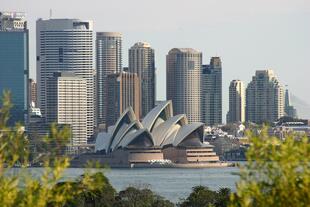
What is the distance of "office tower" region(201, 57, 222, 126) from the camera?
488 ft

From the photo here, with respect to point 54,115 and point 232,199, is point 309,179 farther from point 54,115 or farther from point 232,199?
point 54,115

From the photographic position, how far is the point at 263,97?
506 ft

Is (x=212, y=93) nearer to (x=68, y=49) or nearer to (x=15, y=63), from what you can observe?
(x=68, y=49)

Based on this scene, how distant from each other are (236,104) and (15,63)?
1315 inches

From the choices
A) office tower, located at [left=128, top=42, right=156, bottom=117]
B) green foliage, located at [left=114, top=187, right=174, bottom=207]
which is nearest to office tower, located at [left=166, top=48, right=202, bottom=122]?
office tower, located at [left=128, top=42, right=156, bottom=117]

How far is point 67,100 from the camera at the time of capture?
129375 mm

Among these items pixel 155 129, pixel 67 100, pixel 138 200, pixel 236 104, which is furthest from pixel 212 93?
pixel 138 200

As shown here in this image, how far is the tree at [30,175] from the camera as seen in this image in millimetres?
9617

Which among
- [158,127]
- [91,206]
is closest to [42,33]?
[158,127]

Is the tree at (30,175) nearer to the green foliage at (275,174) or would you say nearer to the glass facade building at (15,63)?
the green foliage at (275,174)

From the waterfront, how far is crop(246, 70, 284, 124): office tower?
182 feet

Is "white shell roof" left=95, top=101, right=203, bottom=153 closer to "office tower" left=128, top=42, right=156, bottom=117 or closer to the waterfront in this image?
the waterfront

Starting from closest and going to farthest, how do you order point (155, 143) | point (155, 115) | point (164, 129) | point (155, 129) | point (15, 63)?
point (155, 115)
point (164, 129)
point (155, 129)
point (155, 143)
point (15, 63)

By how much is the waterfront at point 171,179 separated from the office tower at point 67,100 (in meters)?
32.2
